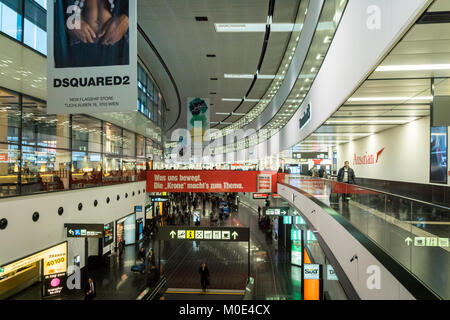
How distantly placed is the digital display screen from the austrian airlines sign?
14.4ft

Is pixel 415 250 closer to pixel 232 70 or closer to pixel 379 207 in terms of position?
pixel 379 207

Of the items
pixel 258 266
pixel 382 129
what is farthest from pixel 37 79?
pixel 258 266

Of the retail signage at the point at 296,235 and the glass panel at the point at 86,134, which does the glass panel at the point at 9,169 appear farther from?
the retail signage at the point at 296,235

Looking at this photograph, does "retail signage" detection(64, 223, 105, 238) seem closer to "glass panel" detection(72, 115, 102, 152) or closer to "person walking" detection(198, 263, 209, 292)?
"glass panel" detection(72, 115, 102, 152)

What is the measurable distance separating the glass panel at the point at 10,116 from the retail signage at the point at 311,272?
30.5 feet

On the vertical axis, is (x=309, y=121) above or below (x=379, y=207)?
above

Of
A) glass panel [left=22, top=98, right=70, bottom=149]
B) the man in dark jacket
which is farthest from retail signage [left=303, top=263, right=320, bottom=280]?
glass panel [left=22, top=98, right=70, bottom=149]

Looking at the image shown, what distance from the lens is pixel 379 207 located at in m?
5.50

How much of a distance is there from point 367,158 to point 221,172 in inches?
329

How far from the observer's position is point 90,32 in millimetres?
6312

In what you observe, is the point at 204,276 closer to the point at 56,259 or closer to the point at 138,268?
the point at 138,268

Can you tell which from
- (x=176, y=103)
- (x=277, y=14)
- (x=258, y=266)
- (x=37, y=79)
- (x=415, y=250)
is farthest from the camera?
(x=176, y=103)

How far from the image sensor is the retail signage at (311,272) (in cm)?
1099
